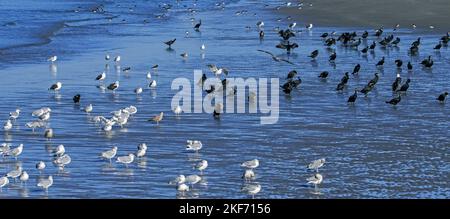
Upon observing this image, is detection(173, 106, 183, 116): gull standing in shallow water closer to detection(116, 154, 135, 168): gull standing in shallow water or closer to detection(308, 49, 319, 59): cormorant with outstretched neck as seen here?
detection(116, 154, 135, 168): gull standing in shallow water

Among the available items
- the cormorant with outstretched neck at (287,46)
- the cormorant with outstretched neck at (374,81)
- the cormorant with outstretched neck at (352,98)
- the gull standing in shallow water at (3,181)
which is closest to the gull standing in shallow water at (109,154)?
the gull standing in shallow water at (3,181)

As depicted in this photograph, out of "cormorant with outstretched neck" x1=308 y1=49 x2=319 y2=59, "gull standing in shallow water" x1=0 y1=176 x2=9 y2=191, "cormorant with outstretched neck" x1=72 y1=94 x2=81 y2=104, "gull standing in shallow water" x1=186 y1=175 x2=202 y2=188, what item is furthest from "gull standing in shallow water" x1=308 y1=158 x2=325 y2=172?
"cormorant with outstretched neck" x1=308 y1=49 x2=319 y2=59

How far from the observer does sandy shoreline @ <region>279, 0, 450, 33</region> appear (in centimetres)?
4000

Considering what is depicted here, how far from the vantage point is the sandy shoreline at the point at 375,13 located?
40000 millimetres

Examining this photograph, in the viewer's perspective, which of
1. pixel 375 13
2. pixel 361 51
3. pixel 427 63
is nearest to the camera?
pixel 427 63

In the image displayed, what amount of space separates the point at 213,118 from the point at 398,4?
93.3 ft

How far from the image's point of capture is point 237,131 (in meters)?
19.4

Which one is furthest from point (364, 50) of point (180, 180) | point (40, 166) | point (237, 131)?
point (180, 180)

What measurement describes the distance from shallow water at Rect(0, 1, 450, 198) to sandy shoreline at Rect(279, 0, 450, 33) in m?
7.74

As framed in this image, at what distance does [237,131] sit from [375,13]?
2570cm

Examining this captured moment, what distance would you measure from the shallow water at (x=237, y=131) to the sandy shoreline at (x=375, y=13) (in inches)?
305

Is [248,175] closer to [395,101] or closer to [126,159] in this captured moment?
[126,159]

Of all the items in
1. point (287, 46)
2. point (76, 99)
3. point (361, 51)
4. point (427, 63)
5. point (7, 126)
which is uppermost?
point (287, 46)
